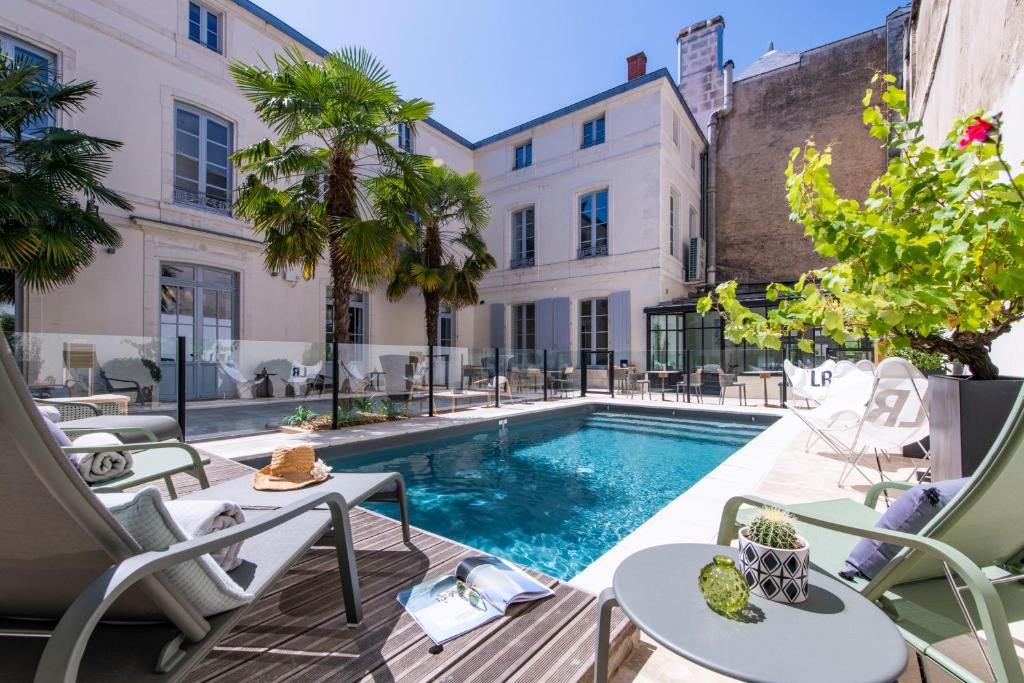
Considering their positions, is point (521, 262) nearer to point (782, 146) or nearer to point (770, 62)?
point (782, 146)

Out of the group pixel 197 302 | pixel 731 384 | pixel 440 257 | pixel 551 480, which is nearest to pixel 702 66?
pixel 440 257

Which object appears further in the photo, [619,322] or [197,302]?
[619,322]

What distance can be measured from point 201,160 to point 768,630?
11330mm

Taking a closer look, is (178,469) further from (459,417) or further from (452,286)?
(452,286)

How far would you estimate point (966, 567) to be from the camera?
0.90m

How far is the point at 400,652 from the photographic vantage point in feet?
4.42

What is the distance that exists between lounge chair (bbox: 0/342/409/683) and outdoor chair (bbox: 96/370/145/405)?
4.83m

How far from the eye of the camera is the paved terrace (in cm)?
150

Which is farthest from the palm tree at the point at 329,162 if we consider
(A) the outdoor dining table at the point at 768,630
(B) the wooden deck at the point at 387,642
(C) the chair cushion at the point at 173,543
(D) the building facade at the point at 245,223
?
(A) the outdoor dining table at the point at 768,630

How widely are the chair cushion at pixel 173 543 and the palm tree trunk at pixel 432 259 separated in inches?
394

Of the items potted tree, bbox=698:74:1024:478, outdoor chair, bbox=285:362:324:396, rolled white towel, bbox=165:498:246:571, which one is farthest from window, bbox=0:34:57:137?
potted tree, bbox=698:74:1024:478

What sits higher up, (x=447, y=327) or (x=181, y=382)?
(x=447, y=327)

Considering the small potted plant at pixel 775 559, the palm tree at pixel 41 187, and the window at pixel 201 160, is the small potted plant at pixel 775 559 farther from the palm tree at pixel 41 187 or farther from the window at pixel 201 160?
the window at pixel 201 160

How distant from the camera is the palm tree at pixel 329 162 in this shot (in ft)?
20.0
